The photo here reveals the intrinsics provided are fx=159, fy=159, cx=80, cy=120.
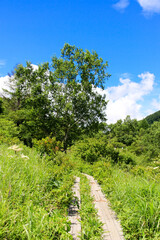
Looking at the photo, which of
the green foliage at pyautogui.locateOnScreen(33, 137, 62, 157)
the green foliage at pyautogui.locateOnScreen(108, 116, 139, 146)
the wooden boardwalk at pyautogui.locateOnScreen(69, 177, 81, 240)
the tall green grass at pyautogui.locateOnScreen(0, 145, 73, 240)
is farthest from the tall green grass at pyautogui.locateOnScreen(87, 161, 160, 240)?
the green foliage at pyautogui.locateOnScreen(108, 116, 139, 146)

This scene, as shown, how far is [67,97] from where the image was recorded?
41.8ft

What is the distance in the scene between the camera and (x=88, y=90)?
1298cm

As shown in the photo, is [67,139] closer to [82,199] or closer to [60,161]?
[60,161]

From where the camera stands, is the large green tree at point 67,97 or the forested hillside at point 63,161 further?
the large green tree at point 67,97

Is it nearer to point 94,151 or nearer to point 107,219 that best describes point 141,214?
point 107,219

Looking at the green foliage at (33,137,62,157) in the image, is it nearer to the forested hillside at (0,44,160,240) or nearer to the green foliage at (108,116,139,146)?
the forested hillside at (0,44,160,240)

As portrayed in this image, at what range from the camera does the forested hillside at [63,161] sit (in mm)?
2447

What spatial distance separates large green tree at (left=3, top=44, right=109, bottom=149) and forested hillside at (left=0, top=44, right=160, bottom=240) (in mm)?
77

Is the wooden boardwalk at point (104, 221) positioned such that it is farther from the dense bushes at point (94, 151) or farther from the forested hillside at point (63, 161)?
the dense bushes at point (94, 151)

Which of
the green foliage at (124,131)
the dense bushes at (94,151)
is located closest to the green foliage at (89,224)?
the dense bushes at (94,151)

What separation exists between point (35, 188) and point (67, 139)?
10.7 m

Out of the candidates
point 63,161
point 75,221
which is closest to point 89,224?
point 75,221

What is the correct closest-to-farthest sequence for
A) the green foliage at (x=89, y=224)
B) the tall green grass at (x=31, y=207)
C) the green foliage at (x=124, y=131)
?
the tall green grass at (x=31, y=207) → the green foliage at (x=89, y=224) → the green foliage at (x=124, y=131)

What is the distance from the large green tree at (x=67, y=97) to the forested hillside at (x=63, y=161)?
0.08m
